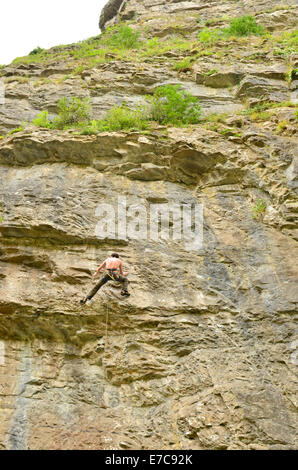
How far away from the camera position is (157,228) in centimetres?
1088

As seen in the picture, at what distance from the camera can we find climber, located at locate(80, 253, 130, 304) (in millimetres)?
9078

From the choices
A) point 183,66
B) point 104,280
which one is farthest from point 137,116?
point 104,280

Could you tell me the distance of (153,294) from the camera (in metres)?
9.41

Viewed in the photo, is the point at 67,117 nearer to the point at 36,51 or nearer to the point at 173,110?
the point at 173,110

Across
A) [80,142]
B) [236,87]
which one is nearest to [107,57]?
[236,87]

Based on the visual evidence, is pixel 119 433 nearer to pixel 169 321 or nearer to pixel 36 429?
pixel 36 429

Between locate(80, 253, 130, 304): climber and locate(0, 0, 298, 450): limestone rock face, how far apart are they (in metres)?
0.26

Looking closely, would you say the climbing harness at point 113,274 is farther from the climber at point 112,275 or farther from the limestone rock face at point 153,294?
the limestone rock face at point 153,294

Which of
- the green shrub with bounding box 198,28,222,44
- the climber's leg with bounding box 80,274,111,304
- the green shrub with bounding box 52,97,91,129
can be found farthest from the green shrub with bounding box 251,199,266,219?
the green shrub with bounding box 198,28,222,44

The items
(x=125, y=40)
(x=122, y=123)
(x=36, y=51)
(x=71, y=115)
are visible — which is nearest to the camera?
(x=122, y=123)

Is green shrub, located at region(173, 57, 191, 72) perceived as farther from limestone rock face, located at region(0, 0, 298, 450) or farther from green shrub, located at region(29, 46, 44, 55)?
green shrub, located at region(29, 46, 44, 55)

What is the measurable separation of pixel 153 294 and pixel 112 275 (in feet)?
3.70
